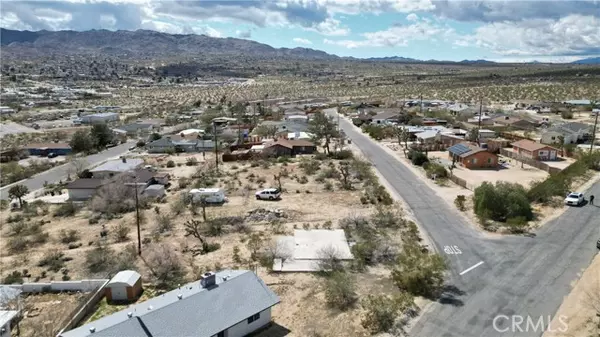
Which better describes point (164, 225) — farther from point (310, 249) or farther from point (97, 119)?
point (97, 119)

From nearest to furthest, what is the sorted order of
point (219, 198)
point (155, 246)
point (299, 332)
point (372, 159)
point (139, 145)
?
1. point (299, 332)
2. point (155, 246)
3. point (219, 198)
4. point (372, 159)
5. point (139, 145)

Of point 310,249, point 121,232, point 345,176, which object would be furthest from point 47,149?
point 310,249

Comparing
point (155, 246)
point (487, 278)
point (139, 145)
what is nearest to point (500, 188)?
point (487, 278)

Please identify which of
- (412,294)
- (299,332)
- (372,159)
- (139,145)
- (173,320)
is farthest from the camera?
(139,145)

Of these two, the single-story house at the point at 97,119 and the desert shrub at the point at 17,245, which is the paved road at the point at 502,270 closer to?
the desert shrub at the point at 17,245

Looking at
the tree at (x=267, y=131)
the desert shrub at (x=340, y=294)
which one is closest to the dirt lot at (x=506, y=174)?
the desert shrub at (x=340, y=294)

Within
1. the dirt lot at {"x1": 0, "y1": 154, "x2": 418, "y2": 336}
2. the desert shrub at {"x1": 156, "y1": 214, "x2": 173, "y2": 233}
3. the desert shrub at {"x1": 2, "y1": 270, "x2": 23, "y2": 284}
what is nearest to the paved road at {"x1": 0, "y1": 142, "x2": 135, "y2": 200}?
the dirt lot at {"x1": 0, "y1": 154, "x2": 418, "y2": 336}

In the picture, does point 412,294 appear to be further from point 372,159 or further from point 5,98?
point 5,98
